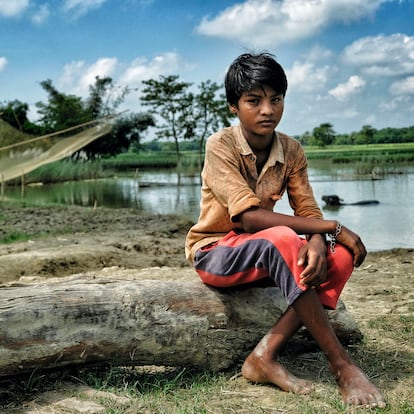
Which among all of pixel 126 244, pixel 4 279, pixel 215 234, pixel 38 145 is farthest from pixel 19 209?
pixel 215 234

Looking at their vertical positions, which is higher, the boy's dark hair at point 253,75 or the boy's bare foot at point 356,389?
the boy's dark hair at point 253,75

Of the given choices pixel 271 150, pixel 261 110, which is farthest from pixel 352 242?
pixel 261 110

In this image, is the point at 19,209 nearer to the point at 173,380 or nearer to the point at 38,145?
the point at 38,145

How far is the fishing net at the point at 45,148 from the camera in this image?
579 inches

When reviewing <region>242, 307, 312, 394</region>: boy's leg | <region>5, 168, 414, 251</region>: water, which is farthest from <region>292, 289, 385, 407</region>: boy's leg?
<region>5, 168, 414, 251</region>: water

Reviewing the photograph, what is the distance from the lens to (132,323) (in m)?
2.67

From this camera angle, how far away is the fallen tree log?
8.23 ft

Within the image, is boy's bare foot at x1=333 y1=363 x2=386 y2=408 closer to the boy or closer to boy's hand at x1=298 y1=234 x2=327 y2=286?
the boy

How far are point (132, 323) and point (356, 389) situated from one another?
1.02 meters

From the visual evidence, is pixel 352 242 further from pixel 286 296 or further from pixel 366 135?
pixel 366 135

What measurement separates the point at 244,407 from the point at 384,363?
907mm

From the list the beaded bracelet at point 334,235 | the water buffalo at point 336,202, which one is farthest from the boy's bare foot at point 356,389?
the water buffalo at point 336,202

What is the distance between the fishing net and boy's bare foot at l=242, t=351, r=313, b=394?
12.7 m

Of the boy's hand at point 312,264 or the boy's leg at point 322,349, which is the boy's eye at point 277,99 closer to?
the boy's hand at point 312,264
